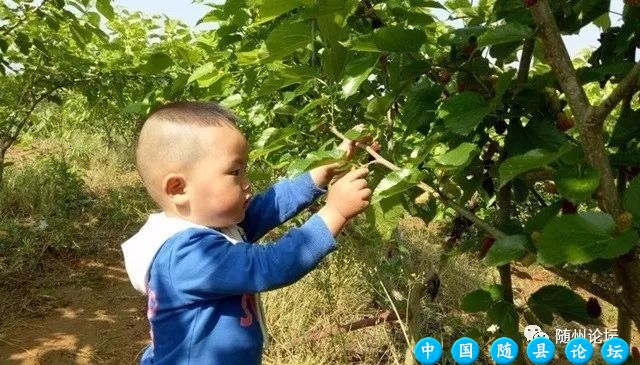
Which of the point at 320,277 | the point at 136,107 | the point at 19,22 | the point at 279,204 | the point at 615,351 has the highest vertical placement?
the point at 19,22

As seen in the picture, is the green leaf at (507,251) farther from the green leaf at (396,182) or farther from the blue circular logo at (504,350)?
the blue circular logo at (504,350)

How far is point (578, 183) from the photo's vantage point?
818mm

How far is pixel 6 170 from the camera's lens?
19.1 ft

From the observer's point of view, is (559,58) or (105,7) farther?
(105,7)

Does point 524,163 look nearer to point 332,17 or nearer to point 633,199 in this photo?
point 633,199

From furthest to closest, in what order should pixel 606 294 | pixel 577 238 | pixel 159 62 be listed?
pixel 159 62 → pixel 606 294 → pixel 577 238

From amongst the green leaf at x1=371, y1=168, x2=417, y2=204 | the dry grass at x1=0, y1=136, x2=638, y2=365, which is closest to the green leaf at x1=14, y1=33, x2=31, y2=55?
the dry grass at x1=0, y1=136, x2=638, y2=365

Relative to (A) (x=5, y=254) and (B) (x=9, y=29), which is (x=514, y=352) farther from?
(A) (x=5, y=254)

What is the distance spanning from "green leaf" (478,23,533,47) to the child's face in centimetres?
55

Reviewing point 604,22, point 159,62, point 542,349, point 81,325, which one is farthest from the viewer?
point 81,325

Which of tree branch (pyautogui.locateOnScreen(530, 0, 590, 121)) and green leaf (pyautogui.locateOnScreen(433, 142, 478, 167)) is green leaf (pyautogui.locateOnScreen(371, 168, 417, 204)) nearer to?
green leaf (pyautogui.locateOnScreen(433, 142, 478, 167))

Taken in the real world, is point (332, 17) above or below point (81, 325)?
above

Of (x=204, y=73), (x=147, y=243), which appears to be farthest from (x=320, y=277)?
(x=147, y=243)

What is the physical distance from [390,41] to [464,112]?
177mm
